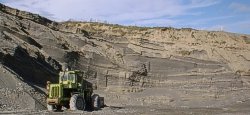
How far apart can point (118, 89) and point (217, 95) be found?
8629 millimetres

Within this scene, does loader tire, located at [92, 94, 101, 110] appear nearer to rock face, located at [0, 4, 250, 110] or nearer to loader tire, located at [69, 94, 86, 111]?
loader tire, located at [69, 94, 86, 111]

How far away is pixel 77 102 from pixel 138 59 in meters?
22.1

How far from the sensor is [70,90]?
26141 mm

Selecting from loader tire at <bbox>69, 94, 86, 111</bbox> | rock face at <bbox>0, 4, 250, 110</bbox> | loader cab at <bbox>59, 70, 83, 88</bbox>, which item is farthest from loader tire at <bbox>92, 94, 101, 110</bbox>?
rock face at <bbox>0, 4, 250, 110</bbox>

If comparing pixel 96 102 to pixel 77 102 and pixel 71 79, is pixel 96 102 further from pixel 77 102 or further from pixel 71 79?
pixel 71 79

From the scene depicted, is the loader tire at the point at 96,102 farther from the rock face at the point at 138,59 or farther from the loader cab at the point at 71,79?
the rock face at the point at 138,59

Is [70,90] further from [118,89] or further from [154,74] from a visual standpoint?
[154,74]

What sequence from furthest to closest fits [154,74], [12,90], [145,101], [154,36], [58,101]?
[154,36] < [154,74] < [145,101] < [12,90] < [58,101]

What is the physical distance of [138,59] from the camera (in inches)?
1837

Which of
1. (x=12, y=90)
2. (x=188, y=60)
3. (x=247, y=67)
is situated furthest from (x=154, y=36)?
(x=12, y=90)

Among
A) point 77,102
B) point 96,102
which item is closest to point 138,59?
point 96,102

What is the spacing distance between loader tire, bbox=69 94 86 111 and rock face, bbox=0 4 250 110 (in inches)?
406

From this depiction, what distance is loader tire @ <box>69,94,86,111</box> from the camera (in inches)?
977

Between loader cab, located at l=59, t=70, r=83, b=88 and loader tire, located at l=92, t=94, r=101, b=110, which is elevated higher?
loader cab, located at l=59, t=70, r=83, b=88
